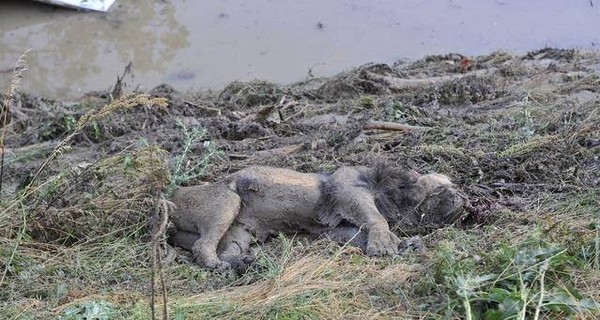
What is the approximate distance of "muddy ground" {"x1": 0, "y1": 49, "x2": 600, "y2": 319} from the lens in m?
4.36

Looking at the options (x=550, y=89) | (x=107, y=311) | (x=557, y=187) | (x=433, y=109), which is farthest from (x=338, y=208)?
(x=550, y=89)

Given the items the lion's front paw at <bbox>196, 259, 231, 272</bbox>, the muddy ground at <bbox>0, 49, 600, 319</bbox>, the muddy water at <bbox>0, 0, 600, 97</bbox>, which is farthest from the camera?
the muddy water at <bbox>0, 0, 600, 97</bbox>

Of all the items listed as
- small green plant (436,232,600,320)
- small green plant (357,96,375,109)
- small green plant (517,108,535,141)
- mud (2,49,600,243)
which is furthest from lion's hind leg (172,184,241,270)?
small green plant (357,96,375,109)

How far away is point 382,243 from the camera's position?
482 centimetres

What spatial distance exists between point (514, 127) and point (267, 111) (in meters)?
2.05

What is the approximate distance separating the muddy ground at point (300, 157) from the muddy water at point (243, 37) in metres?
0.71

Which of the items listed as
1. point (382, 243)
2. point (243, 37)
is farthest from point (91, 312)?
point (243, 37)

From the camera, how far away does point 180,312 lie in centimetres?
388

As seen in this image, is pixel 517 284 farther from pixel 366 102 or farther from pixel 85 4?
pixel 85 4

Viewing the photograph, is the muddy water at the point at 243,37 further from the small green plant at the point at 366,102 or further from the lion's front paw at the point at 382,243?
the lion's front paw at the point at 382,243

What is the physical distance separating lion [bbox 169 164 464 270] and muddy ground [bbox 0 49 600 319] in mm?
181

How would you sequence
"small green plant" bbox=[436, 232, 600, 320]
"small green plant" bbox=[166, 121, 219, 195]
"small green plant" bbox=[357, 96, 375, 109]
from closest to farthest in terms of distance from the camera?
"small green plant" bbox=[436, 232, 600, 320]
"small green plant" bbox=[166, 121, 219, 195]
"small green plant" bbox=[357, 96, 375, 109]

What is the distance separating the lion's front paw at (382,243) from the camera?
4.75m

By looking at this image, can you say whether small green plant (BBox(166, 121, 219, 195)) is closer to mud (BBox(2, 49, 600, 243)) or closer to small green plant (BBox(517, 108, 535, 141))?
mud (BBox(2, 49, 600, 243))
